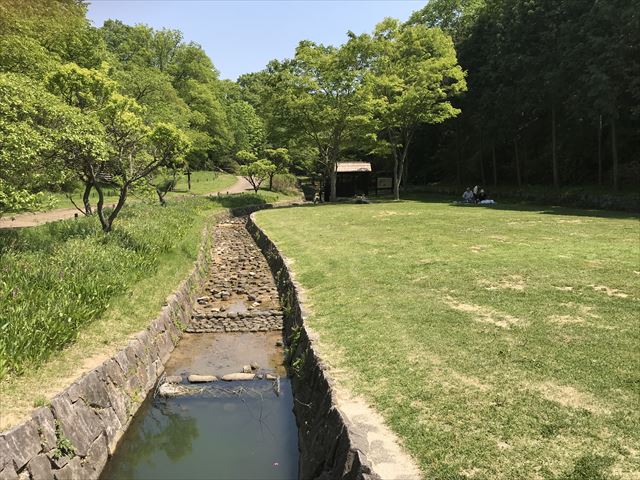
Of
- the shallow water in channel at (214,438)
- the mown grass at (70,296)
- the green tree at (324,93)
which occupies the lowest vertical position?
the shallow water in channel at (214,438)

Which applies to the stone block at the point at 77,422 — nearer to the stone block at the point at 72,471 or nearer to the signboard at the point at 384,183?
the stone block at the point at 72,471

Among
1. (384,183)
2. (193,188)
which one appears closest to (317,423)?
(384,183)

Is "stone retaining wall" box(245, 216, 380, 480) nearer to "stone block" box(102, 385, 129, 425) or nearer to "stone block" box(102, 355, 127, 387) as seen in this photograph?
"stone block" box(102, 385, 129, 425)

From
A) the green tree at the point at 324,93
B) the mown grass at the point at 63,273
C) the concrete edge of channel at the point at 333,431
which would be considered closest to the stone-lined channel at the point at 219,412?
the concrete edge of channel at the point at 333,431

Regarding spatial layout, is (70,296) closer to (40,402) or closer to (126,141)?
(40,402)

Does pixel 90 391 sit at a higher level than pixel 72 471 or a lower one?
higher

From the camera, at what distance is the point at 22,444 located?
442cm

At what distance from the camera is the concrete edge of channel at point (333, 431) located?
408cm

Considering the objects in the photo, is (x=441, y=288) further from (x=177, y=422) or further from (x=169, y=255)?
(x=169, y=255)

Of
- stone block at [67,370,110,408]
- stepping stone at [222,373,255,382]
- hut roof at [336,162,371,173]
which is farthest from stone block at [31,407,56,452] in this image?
hut roof at [336,162,371,173]

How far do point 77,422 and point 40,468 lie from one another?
31.6 inches

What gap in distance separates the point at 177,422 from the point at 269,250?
9892 millimetres

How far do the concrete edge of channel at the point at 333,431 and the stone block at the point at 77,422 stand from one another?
8.19 ft

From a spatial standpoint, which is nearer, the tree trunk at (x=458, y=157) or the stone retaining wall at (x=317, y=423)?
the stone retaining wall at (x=317, y=423)
